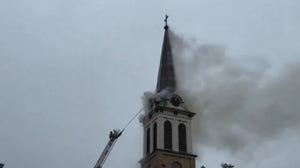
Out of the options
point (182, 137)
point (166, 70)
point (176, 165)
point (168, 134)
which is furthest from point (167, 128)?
point (166, 70)

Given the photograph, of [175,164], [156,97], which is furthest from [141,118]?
[175,164]

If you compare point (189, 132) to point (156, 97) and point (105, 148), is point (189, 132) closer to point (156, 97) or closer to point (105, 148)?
point (156, 97)

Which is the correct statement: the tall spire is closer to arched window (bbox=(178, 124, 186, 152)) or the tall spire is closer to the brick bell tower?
the brick bell tower

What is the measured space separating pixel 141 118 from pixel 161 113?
5512 millimetres

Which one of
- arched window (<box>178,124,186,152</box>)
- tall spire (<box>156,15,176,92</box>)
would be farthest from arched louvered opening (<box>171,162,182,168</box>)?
tall spire (<box>156,15,176,92</box>)

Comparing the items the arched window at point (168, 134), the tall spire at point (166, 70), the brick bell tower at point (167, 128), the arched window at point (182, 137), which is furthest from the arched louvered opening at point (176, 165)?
the tall spire at point (166, 70)

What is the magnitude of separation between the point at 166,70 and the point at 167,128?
924 cm

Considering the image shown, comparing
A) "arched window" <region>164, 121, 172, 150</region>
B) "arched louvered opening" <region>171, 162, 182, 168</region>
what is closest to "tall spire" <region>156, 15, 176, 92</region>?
"arched window" <region>164, 121, 172, 150</region>

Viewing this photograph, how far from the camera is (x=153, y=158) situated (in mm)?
85250

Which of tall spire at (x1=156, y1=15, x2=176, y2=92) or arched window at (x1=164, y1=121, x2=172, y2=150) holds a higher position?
tall spire at (x1=156, y1=15, x2=176, y2=92)

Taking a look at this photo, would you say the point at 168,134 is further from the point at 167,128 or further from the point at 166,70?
the point at 166,70

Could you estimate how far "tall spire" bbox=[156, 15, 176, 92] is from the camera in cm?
8956

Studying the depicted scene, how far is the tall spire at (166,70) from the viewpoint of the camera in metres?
89.6

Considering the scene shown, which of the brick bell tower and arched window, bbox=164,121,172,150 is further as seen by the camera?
arched window, bbox=164,121,172,150
